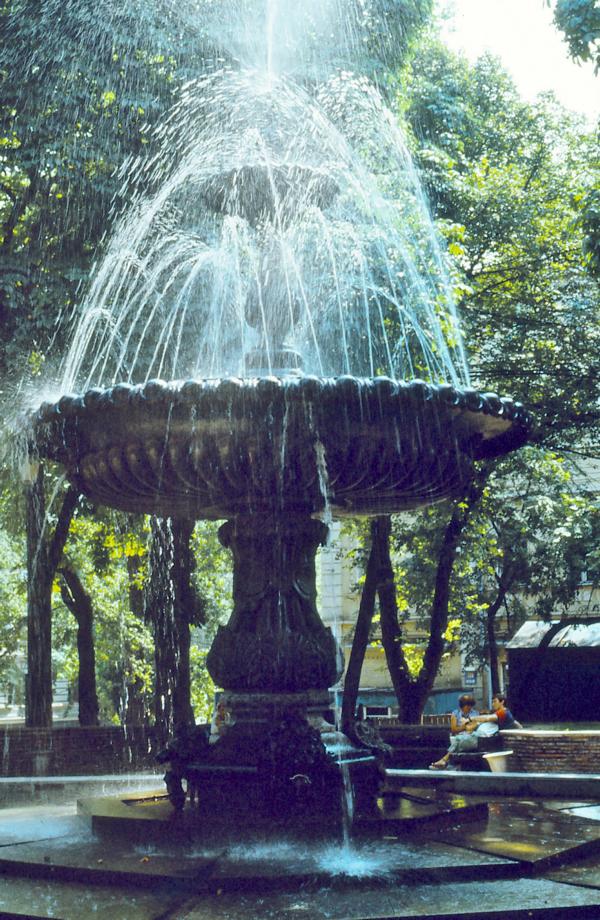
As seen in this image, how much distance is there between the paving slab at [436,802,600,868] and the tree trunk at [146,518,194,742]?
782 cm

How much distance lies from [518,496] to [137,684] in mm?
12118

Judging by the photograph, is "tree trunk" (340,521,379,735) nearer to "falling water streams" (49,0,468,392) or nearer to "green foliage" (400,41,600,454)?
"green foliage" (400,41,600,454)

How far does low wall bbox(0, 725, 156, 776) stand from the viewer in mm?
12398

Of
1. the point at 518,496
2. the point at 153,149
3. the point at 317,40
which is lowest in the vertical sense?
the point at 518,496

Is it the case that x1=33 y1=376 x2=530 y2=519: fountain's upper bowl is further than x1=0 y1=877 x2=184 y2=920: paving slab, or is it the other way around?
x1=33 y1=376 x2=530 y2=519: fountain's upper bowl

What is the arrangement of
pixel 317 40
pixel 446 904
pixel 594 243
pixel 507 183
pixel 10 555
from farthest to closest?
pixel 10 555, pixel 507 183, pixel 317 40, pixel 594 243, pixel 446 904

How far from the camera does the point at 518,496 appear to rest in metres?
18.0

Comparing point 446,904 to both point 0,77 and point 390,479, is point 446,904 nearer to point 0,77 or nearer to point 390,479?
point 390,479

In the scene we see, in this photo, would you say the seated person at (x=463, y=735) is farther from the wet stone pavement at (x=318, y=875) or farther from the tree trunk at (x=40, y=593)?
the tree trunk at (x=40, y=593)

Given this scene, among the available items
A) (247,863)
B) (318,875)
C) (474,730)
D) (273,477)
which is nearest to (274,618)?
(273,477)

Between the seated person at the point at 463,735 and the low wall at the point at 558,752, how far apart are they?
0.43 m

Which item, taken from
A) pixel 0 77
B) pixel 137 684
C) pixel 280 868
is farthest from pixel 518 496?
pixel 280 868

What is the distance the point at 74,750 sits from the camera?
42.5ft

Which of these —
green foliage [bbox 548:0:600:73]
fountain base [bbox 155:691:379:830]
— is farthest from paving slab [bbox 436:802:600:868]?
green foliage [bbox 548:0:600:73]
